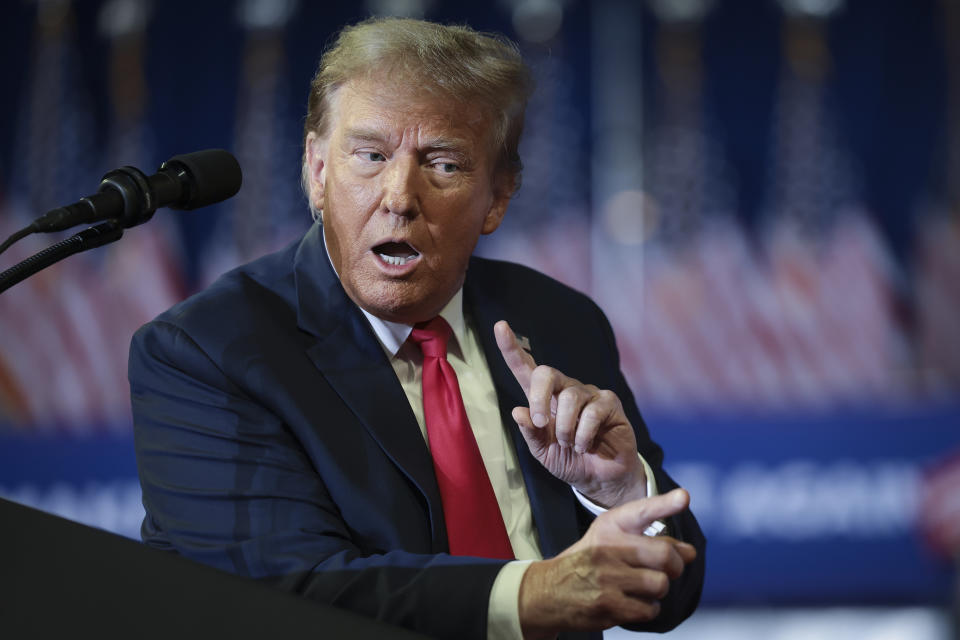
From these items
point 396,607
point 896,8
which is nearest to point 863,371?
A: point 896,8

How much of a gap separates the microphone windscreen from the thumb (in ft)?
1.76

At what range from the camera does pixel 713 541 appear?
361 centimetres

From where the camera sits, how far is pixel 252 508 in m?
1.22

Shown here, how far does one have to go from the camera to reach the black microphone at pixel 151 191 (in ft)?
3.12

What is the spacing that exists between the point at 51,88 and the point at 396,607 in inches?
132

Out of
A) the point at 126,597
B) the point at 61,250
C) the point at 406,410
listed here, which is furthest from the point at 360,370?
the point at 126,597

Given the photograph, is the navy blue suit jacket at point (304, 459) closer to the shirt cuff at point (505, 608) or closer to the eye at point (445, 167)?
the shirt cuff at point (505, 608)

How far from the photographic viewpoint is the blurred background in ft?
11.7

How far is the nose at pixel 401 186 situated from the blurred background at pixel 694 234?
92.9 inches

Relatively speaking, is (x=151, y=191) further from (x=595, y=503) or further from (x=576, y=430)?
(x=595, y=503)

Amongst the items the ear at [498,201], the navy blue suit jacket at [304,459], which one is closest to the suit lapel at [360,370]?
the navy blue suit jacket at [304,459]

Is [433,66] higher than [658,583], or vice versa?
[433,66]

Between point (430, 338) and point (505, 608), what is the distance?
47 cm

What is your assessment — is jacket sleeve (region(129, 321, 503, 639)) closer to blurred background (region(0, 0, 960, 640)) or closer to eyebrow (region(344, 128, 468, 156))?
eyebrow (region(344, 128, 468, 156))
